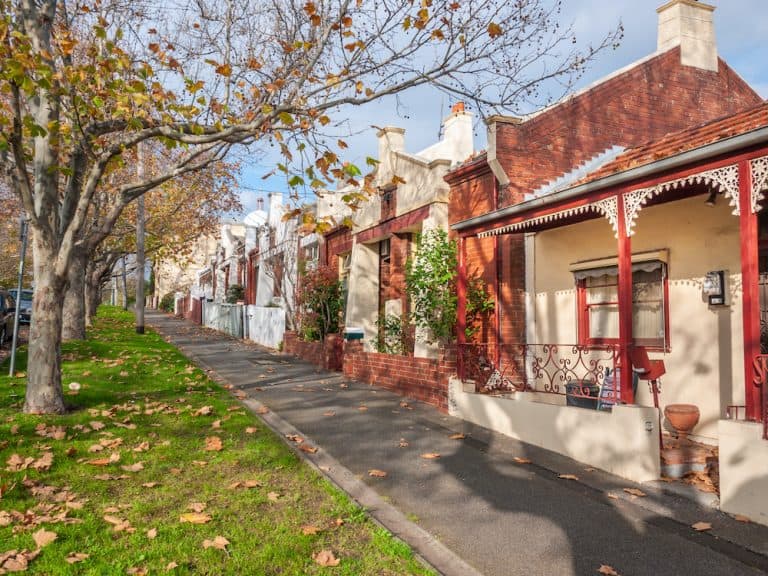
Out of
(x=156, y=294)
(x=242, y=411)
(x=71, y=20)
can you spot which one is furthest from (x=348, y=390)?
(x=156, y=294)

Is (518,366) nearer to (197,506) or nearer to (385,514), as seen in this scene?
(385,514)

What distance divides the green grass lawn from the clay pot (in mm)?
4584

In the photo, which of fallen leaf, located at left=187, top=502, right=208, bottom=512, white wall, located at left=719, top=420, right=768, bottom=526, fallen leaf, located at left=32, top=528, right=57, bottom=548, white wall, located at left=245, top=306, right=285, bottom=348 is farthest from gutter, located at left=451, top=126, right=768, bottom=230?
white wall, located at left=245, top=306, right=285, bottom=348

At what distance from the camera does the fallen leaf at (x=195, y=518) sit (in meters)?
4.34

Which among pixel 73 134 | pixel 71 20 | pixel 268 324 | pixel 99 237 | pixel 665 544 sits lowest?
pixel 665 544

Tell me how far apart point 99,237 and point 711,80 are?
11696 mm

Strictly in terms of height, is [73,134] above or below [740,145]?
above

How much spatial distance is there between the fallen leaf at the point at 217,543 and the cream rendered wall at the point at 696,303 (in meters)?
6.06

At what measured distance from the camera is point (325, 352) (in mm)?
14305

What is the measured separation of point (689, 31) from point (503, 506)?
10.5 meters

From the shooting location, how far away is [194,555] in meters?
3.82

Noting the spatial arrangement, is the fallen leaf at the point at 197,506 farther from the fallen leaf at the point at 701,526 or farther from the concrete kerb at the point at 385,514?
the fallen leaf at the point at 701,526

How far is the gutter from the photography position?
5138 mm

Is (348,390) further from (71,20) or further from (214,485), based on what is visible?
(71,20)
